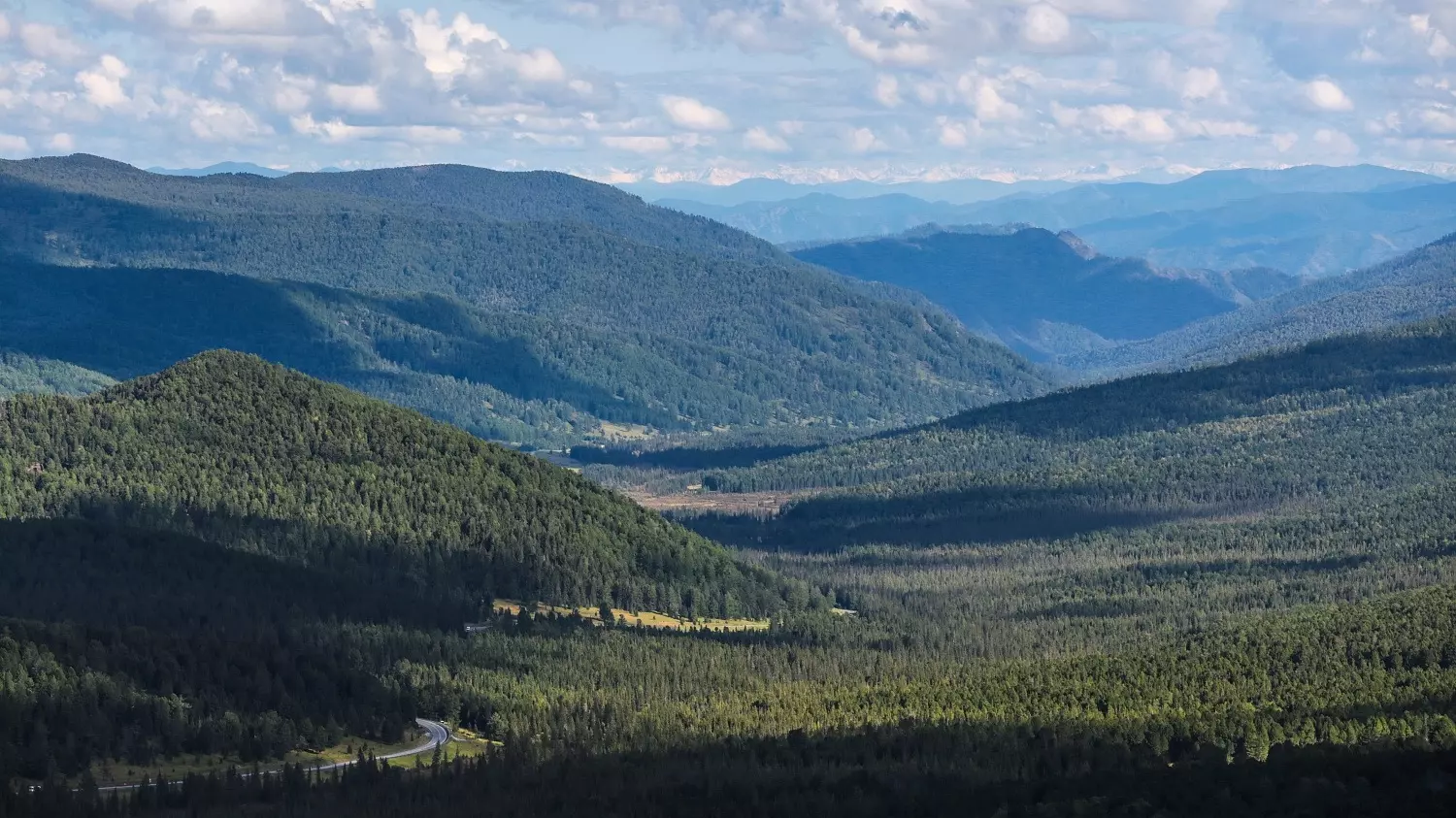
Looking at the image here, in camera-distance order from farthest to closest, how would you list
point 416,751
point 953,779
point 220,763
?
point 416,751 → point 220,763 → point 953,779

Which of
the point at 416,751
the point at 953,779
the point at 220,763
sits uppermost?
the point at 953,779

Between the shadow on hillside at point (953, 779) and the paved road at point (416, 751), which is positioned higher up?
the shadow on hillside at point (953, 779)

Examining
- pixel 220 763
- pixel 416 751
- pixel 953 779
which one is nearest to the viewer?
pixel 953 779

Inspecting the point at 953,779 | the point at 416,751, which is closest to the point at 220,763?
the point at 416,751

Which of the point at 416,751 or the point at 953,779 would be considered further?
the point at 416,751

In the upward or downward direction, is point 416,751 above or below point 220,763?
below

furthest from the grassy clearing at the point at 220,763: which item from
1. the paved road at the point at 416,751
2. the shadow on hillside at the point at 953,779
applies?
the shadow on hillside at the point at 953,779

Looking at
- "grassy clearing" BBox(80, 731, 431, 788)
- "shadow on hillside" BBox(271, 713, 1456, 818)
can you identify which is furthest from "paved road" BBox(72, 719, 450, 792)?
"shadow on hillside" BBox(271, 713, 1456, 818)

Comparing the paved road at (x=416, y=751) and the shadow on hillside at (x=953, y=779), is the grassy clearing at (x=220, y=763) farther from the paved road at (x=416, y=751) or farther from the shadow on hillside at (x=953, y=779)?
the shadow on hillside at (x=953, y=779)

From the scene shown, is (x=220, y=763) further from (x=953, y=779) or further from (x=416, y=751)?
(x=953, y=779)
